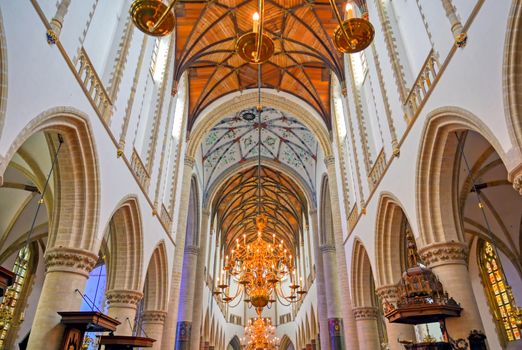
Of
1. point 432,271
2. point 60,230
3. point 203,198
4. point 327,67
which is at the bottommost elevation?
point 432,271

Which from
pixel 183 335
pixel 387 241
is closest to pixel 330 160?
pixel 387 241

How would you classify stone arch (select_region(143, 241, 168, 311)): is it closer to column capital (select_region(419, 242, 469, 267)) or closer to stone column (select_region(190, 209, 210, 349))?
stone column (select_region(190, 209, 210, 349))

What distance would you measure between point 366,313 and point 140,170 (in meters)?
8.06

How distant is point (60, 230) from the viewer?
6996 mm

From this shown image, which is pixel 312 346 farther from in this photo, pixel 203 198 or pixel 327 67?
pixel 327 67

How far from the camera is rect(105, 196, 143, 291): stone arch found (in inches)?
372

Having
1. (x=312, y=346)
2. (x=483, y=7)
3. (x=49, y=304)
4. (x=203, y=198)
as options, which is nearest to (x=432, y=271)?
(x=483, y=7)

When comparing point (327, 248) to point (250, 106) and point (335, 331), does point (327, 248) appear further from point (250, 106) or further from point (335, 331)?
point (250, 106)

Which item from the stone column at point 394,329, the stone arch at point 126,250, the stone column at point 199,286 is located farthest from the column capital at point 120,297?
the stone column at point 199,286

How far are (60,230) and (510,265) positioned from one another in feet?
41.8

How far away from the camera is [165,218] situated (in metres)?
12.7

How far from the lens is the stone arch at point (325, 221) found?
19.3 metres

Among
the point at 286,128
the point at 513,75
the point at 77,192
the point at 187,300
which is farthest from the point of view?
the point at 286,128

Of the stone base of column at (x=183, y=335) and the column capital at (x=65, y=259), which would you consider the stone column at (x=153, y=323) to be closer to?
the column capital at (x=65, y=259)
